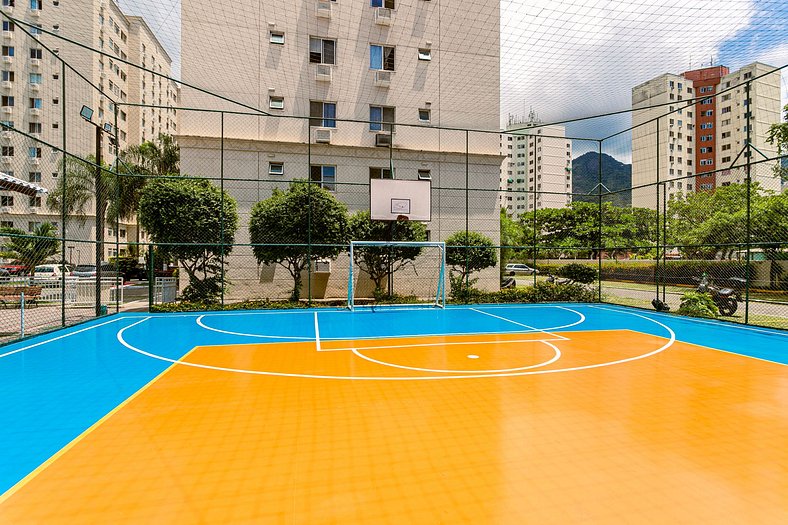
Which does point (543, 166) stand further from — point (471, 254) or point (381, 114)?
point (471, 254)

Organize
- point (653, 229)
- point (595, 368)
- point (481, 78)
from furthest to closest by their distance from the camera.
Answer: point (653, 229)
point (481, 78)
point (595, 368)

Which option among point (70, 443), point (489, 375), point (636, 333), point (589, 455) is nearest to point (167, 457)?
point (70, 443)

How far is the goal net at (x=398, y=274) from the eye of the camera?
567 inches

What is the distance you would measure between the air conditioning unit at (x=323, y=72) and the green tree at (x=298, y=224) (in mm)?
5664

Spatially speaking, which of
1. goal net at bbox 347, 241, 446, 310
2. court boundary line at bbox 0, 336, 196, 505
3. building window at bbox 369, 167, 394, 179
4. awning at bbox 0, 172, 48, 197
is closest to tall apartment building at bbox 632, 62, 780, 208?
goal net at bbox 347, 241, 446, 310

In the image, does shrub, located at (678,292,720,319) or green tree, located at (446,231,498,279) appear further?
green tree, located at (446,231,498,279)

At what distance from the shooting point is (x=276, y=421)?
3887 millimetres

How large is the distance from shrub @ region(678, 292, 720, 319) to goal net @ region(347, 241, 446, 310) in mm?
6701

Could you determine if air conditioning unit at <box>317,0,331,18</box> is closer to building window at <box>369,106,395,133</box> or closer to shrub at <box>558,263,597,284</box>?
building window at <box>369,106,395,133</box>

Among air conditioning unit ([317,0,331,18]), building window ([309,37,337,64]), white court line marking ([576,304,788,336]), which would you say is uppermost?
air conditioning unit ([317,0,331,18])

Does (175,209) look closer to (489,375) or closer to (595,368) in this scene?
(489,375)

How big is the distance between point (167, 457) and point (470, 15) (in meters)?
18.2

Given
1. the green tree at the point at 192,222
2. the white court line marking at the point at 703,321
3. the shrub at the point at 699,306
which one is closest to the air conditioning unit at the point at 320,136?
the green tree at the point at 192,222

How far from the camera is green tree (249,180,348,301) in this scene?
1302cm
